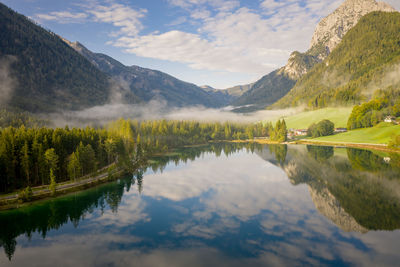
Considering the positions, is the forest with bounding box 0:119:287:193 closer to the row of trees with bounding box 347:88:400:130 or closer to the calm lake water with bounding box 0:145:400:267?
the calm lake water with bounding box 0:145:400:267

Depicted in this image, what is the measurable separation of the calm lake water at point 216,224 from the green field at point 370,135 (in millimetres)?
65182

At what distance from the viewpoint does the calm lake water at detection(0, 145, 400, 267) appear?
106 ft

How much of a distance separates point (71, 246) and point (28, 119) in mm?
175915

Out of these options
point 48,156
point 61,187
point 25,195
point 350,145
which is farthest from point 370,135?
point 25,195

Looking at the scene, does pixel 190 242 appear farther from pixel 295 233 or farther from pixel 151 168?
pixel 151 168

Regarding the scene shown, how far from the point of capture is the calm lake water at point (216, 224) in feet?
106

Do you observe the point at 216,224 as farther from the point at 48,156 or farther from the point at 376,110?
the point at 376,110

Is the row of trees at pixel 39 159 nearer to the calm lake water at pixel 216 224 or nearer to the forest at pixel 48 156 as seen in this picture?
the forest at pixel 48 156

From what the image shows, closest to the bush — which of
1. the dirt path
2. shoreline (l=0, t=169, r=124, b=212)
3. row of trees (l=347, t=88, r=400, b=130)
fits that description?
shoreline (l=0, t=169, r=124, b=212)

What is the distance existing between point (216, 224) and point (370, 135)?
13799cm

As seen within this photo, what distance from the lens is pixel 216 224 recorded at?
141 feet

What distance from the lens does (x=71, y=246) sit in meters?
35.8

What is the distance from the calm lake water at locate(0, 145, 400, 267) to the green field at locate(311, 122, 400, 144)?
65182mm

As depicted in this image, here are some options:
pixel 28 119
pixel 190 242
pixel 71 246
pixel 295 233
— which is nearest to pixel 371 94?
pixel 295 233
